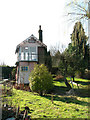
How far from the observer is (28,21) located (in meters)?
9.01

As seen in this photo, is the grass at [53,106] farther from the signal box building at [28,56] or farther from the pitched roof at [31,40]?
the pitched roof at [31,40]

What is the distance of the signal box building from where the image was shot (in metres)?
16.5

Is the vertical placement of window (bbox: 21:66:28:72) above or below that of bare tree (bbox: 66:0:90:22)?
below

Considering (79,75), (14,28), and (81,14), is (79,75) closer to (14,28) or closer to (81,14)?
(14,28)

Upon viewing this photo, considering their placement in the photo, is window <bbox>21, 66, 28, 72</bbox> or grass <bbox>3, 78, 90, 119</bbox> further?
window <bbox>21, 66, 28, 72</bbox>

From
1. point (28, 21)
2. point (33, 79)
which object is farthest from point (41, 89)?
point (28, 21)

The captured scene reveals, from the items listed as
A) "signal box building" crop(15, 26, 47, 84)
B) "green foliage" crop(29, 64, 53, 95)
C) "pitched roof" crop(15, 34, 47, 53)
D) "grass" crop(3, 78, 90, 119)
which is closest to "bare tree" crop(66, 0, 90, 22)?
"grass" crop(3, 78, 90, 119)

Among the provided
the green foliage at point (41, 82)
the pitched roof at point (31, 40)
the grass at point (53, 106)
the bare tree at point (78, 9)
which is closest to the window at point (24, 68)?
the pitched roof at point (31, 40)

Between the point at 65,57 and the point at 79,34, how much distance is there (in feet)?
26.6

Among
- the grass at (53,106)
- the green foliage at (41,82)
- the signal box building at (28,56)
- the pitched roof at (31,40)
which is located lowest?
the grass at (53,106)

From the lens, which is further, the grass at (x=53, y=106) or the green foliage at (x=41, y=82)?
the green foliage at (x=41, y=82)

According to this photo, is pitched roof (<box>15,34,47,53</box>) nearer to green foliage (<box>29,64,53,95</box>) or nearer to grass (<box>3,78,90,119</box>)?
green foliage (<box>29,64,53,95</box>)

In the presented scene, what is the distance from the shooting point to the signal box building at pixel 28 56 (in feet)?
54.2

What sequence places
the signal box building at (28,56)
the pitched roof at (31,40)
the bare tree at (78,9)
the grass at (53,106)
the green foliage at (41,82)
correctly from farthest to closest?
the pitched roof at (31,40) → the signal box building at (28,56) → the green foliage at (41,82) → the grass at (53,106) → the bare tree at (78,9)
